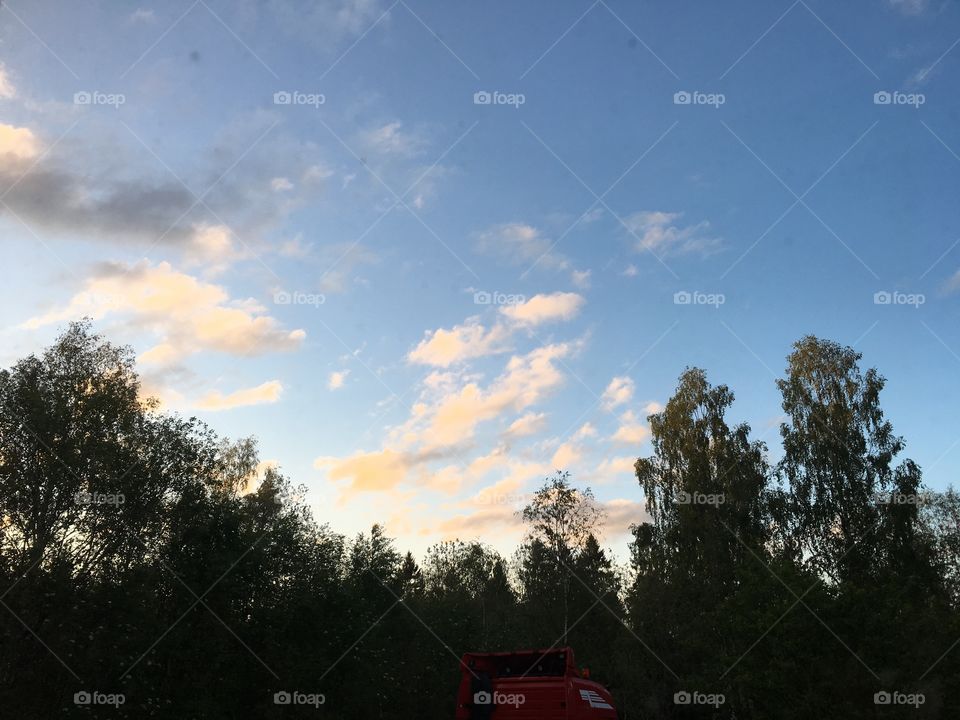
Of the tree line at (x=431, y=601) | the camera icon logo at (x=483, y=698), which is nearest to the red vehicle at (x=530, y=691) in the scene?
the camera icon logo at (x=483, y=698)

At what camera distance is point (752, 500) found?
1668 inches

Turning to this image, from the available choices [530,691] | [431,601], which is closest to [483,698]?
[530,691]

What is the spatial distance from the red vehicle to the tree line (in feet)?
29.8

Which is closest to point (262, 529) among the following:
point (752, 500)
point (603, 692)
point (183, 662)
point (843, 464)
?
point (183, 662)

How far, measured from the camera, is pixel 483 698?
1288 centimetres

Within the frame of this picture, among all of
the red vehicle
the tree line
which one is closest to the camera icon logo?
the red vehicle

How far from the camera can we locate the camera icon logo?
42.1 ft

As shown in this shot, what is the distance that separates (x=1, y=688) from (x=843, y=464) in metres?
40.3

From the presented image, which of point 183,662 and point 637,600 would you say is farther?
point 637,600

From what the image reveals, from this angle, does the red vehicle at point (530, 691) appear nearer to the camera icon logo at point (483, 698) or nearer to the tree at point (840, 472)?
the camera icon logo at point (483, 698)

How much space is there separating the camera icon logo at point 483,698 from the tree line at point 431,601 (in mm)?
10875

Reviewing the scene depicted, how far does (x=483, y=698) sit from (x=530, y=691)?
967mm

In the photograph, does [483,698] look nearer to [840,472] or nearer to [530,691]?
[530,691]

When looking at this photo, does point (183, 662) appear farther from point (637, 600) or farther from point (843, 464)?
point (843, 464)
